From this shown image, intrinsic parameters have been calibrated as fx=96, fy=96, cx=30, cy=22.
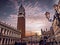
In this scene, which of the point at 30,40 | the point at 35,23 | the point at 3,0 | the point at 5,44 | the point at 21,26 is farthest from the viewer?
the point at 21,26

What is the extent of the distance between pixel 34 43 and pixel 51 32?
503 centimetres

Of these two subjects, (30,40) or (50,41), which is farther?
(30,40)

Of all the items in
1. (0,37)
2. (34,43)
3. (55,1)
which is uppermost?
(55,1)

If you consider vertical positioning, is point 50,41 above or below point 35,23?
below

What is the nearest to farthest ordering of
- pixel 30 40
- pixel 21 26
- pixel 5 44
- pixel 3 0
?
pixel 3 0 → pixel 5 44 → pixel 30 40 → pixel 21 26

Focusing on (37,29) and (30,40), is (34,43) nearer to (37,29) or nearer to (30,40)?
(30,40)

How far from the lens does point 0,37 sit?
41.3 feet

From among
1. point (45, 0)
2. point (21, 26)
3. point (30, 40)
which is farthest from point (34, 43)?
point (45, 0)

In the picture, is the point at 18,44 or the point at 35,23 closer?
the point at 35,23

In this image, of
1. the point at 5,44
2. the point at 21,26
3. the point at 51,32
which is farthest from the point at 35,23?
the point at 21,26

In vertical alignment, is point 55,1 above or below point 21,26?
above

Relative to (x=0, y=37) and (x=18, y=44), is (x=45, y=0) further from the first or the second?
(x=18, y=44)

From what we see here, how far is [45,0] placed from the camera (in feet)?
40.6

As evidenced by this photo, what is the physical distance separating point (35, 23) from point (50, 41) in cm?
400
